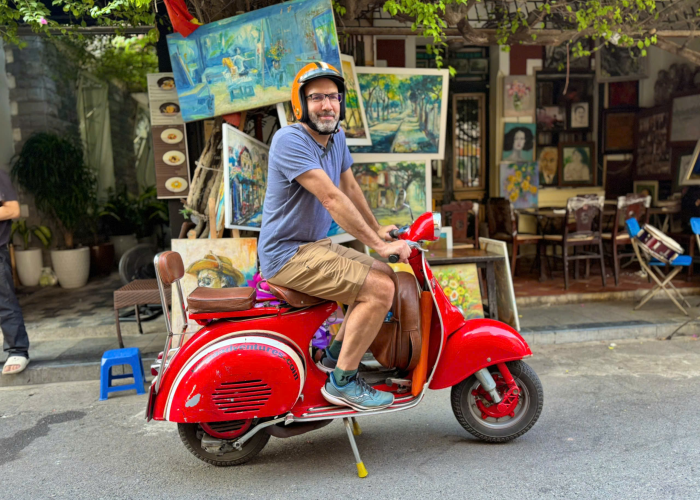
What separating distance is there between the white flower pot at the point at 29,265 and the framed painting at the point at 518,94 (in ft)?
27.2

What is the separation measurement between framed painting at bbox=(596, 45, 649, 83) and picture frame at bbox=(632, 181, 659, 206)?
6.26ft

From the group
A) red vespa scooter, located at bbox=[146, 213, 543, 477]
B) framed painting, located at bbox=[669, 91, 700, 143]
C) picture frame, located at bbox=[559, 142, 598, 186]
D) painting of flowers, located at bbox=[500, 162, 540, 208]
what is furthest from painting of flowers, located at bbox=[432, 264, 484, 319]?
framed painting, located at bbox=[669, 91, 700, 143]

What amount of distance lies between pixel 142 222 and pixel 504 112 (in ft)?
23.4

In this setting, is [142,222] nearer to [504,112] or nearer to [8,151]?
[8,151]

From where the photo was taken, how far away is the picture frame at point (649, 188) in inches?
378

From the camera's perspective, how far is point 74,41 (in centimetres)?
1022

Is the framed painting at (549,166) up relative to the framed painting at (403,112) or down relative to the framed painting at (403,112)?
down

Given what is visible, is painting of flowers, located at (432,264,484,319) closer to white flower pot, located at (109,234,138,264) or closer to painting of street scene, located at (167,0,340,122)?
painting of street scene, located at (167,0,340,122)

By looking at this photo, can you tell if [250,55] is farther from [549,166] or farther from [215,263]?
[549,166]

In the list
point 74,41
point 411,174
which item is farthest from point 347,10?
point 74,41

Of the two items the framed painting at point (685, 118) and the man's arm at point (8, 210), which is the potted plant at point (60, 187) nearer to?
the man's arm at point (8, 210)

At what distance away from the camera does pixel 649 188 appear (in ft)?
31.9

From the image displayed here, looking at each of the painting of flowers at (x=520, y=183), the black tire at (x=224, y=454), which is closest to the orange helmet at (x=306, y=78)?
the black tire at (x=224, y=454)

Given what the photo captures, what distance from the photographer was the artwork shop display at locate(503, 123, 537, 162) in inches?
377
